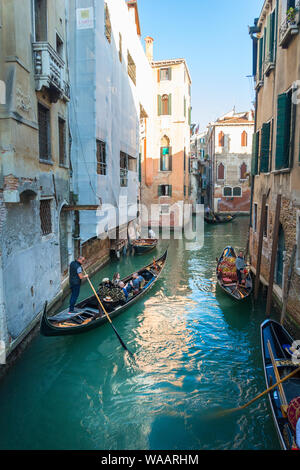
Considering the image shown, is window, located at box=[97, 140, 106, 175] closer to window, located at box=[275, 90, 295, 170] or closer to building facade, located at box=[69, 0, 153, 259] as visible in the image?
building facade, located at box=[69, 0, 153, 259]

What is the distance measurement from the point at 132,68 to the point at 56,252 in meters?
11.1

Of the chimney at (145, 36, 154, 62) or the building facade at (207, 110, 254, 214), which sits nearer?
the chimney at (145, 36, 154, 62)

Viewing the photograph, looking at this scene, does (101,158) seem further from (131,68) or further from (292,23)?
(131,68)

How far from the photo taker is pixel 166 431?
475 cm

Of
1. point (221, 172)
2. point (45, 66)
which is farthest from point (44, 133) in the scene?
point (221, 172)

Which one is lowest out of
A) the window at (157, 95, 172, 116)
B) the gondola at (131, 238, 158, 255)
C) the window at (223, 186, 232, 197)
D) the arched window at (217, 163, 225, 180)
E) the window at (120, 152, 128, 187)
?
the gondola at (131, 238, 158, 255)

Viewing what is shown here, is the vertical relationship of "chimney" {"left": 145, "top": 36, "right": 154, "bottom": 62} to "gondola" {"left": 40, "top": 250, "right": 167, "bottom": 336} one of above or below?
above

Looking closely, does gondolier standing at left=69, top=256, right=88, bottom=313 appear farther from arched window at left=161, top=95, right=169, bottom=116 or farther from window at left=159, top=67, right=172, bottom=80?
window at left=159, top=67, right=172, bottom=80

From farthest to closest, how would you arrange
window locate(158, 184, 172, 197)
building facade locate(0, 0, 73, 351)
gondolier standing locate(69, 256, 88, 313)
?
window locate(158, 184, 172, 197) < gondolier standing locate(69, 256, 88, 313) < building facade locate(0, 0, 73, 351)

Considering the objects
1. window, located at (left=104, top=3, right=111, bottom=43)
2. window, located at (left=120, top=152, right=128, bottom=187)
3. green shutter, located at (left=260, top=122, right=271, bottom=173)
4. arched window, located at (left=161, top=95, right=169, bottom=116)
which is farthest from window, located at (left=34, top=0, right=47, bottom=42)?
arched window, located at (left=161, top=95, right=169, bottom=116)

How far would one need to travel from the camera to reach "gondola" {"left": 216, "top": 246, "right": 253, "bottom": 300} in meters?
9.55

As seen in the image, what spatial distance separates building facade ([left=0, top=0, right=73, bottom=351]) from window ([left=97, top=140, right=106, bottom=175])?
136 centimetres

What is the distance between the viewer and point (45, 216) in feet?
26.4

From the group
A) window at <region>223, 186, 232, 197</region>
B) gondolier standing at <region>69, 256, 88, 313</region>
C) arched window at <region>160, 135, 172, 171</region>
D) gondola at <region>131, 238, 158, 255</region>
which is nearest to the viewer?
gondolier standing at <region>69, 256, 88, 313</region>
